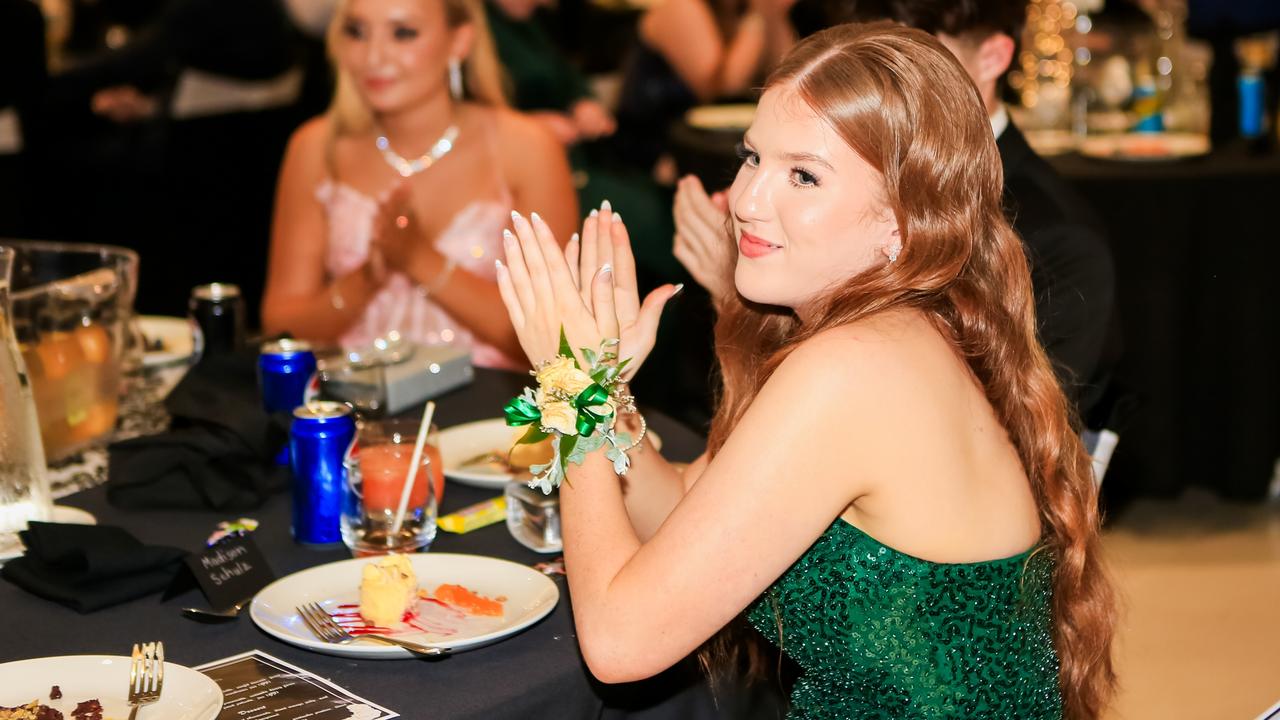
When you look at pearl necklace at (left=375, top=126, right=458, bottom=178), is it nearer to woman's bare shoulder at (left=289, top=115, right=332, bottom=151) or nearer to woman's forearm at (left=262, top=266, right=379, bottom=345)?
woman's bare shoulder at (left=289, top=115, right=332, bottom=151)

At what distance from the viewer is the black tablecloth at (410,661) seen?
4.74 feet

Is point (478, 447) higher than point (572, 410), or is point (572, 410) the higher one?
point (572, 410)

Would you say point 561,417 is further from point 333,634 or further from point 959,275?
point 959,275

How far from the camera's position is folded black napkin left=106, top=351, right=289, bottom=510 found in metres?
1.96

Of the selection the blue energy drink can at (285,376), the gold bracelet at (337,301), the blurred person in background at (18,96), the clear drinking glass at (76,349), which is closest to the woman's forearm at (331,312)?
the gold bracelet at (337,301)

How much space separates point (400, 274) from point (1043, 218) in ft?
5.04

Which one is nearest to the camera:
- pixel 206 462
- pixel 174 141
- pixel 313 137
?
pixel 206 462

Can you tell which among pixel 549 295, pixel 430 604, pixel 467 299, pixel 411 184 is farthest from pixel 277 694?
pixel 411 184

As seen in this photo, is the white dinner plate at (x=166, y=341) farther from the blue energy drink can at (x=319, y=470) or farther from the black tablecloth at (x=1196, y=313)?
the black tablecloth at (x=1196, y=313)

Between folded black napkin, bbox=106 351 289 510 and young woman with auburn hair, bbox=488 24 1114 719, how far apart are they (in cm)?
58

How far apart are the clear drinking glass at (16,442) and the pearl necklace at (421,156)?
1574 millimetres

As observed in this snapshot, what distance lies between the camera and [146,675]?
55.7 inches

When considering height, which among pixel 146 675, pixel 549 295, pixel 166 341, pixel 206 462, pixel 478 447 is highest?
pixel 549 295

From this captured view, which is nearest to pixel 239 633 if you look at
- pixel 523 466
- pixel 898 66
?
pixel 523 466
